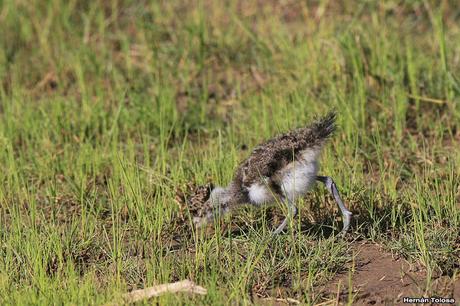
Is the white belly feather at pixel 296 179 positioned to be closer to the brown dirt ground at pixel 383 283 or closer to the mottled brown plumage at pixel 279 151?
the mottled brown plumage at pixel 279 151

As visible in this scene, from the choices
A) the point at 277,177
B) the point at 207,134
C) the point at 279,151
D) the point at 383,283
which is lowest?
the point at 383,283

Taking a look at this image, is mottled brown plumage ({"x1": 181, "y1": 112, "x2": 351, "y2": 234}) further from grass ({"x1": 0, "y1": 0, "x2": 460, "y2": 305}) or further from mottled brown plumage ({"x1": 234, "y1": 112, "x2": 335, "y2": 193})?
grass ({"x1": 0, "y1": 0, "x2": 460, "y2": 305})

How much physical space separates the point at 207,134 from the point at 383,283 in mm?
2915

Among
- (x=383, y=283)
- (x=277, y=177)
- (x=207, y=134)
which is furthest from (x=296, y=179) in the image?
(x=207, y=134)

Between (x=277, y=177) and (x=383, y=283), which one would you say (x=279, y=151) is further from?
(x=383, y=283)

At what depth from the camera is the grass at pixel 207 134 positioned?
207 inches

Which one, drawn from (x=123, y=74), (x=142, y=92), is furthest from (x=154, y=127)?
(x=123, y=74)

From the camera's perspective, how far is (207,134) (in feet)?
25.1

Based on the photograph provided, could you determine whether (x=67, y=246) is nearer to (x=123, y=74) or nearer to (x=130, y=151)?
(x=130, y=151)

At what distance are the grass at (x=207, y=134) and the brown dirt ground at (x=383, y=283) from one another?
78 millimetres

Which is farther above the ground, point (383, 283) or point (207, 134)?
point (207, 134)

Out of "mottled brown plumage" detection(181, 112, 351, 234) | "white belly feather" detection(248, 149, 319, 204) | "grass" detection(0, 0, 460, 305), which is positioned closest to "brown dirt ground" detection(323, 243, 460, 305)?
"grass" detection(0, 0, 460, 305)

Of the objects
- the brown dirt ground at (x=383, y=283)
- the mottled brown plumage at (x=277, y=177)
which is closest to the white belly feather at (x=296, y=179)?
the mottled brown plumage at (x=277, y=177)

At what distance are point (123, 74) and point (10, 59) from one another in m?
1.31
